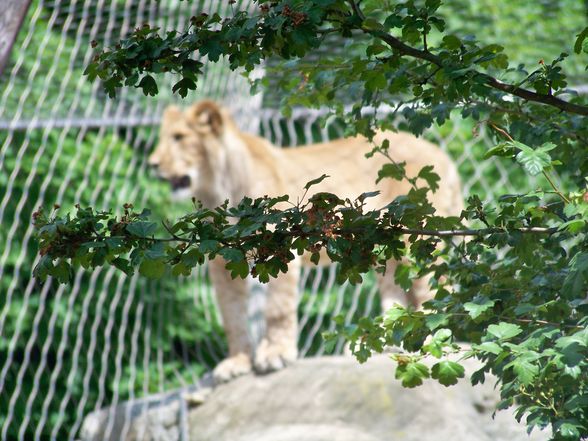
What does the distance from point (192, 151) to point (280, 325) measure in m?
1.03

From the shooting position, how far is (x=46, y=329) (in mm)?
4715

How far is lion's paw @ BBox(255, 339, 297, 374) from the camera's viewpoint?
4125mm

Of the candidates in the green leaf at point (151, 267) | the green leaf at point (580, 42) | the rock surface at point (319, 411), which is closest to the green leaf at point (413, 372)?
the green leaf at point (151, 267)

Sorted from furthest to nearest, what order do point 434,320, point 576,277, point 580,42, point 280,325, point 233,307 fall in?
point 233,307 → point 280,325 → point 434,320 → point 580,42 → point 576,277

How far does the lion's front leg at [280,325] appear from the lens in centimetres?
416

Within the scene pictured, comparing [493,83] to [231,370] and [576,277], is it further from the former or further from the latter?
[231,370]

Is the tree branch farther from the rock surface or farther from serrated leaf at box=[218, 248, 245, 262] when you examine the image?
the rock surface

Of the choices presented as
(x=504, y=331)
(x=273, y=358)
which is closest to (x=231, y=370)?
(x=273, y=358)

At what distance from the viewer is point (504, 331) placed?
1433 millimetres

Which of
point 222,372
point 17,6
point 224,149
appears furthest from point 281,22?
Answer: point 224,149

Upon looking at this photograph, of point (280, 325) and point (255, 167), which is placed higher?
point (255, 167)

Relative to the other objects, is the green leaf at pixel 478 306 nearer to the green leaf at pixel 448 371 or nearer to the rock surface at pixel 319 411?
the green leaf at pixel 448 371

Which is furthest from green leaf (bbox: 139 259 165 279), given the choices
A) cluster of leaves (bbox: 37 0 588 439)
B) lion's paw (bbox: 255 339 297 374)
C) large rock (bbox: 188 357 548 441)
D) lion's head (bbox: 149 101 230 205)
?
lion's head (bbox: 149 101 230 205)

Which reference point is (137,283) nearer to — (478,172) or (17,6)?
(478,172)
